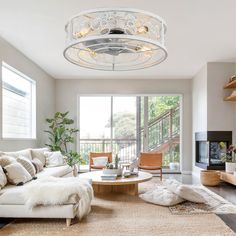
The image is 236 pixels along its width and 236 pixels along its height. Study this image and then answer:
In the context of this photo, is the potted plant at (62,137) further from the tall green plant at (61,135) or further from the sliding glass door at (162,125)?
the sliding glass door at (162,125)

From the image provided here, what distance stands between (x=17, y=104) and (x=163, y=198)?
349 cm

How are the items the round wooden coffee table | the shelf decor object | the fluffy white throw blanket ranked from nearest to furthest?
the shelf decor object < the fluffy white throw blanket < the round wooden coffee table

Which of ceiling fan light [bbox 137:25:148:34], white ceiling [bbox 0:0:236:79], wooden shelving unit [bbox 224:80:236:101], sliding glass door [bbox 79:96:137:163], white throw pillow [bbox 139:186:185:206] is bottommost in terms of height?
white throw pillow [bbox 139:186:185:206]

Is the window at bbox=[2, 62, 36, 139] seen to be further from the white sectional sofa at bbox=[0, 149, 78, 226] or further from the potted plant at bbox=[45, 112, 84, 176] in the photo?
the white sectional sofa at bbox=[0, 149, 78, 226]

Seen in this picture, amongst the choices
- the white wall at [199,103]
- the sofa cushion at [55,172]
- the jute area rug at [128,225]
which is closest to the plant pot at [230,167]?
the white wall at [199,103]

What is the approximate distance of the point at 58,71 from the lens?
7.02 m

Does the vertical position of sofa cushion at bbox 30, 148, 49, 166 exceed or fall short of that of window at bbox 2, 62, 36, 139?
it falls short

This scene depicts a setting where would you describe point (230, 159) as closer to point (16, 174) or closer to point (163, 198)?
point (163, 198)

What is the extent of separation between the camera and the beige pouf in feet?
18.4

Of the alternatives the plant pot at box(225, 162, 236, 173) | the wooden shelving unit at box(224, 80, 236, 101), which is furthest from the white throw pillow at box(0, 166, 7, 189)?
the wooden shelving unit at box(224, 80, 236, 101)

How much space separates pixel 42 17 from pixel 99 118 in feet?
14.5

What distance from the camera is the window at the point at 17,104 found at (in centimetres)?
505

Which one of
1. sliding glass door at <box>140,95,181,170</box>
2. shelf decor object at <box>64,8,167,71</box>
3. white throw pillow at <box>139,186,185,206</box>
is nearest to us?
shelf decor object at <box>64,8,167,71</box>

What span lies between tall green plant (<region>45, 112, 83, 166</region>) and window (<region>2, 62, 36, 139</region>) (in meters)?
0.68
